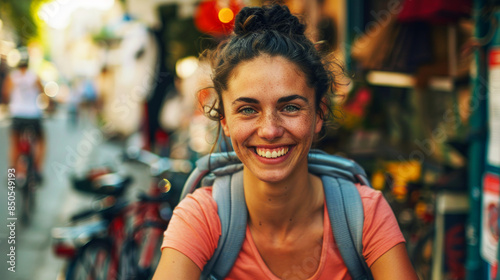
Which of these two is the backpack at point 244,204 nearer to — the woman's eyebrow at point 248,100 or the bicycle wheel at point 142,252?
the woman's eyebrow at point 248,100

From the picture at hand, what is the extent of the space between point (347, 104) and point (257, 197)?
424cm

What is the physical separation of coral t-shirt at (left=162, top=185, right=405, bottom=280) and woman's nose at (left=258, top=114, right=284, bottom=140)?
1.14 feet

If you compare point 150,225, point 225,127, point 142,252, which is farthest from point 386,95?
point 225,127

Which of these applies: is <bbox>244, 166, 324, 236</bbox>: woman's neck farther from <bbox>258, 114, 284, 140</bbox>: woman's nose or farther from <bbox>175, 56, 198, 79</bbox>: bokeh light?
<bbox>175, 56, 198, 79</bbox>: bokeh light

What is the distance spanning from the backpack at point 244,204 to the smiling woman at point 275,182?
1.2 inches

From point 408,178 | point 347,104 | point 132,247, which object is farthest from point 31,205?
point 408,178

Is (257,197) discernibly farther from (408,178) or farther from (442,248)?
(408,178)

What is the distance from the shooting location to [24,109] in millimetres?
6969

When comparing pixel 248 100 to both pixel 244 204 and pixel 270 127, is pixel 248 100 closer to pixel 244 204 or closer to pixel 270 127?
pixel 270 127

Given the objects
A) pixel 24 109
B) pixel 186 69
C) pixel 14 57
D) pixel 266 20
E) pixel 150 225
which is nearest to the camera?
pixel 266 20

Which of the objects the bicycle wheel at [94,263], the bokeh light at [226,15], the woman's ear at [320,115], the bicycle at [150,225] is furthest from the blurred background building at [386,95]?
the bicycle wheel at [94,263]

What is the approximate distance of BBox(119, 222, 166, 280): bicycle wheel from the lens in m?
4.26

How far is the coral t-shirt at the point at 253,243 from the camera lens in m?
1.64

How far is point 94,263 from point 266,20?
2.93m
